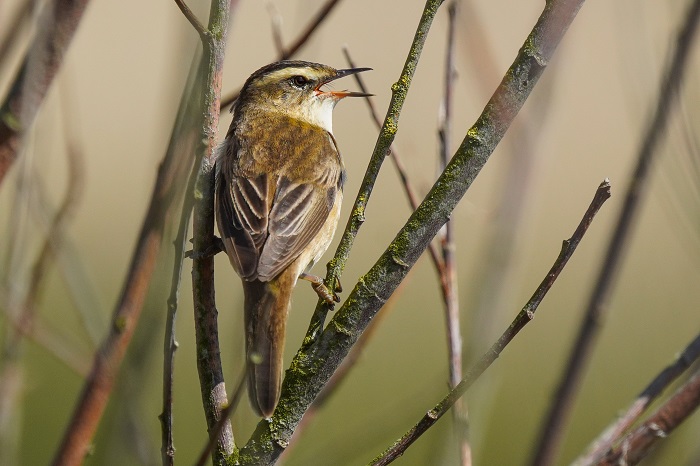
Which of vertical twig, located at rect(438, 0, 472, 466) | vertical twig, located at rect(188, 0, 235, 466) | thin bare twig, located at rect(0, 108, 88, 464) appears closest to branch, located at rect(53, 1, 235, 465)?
vertical twig, located at rect(188, 0, 235, 466)

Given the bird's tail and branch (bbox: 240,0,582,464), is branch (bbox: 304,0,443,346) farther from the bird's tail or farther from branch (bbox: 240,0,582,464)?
the bird's tail

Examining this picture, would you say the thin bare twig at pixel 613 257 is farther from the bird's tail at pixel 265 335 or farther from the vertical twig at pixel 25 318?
the vertical twig at pixel 25 318

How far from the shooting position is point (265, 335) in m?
2.77

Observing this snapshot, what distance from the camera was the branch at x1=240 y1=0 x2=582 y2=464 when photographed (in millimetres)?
1958

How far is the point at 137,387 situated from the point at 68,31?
1.16 metres

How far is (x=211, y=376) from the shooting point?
87.7 inches

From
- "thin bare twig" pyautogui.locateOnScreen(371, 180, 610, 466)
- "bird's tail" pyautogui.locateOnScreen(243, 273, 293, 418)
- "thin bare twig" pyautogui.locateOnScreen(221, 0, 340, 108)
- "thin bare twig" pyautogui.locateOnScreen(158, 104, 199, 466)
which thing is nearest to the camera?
"thin bare twig" pyautogui.locateOnScreen(371, 180, 610, 466)

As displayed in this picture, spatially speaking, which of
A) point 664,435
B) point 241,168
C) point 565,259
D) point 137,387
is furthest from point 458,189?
point 241,168

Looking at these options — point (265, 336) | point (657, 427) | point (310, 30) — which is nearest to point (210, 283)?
point (265, 336)

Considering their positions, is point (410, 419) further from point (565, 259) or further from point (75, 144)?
point (75, 144)

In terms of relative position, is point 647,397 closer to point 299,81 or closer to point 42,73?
point 42,73

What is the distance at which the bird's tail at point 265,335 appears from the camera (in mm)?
2348

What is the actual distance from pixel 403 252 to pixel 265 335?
908 millimetres

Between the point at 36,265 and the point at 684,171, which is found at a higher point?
the point at 684,171
